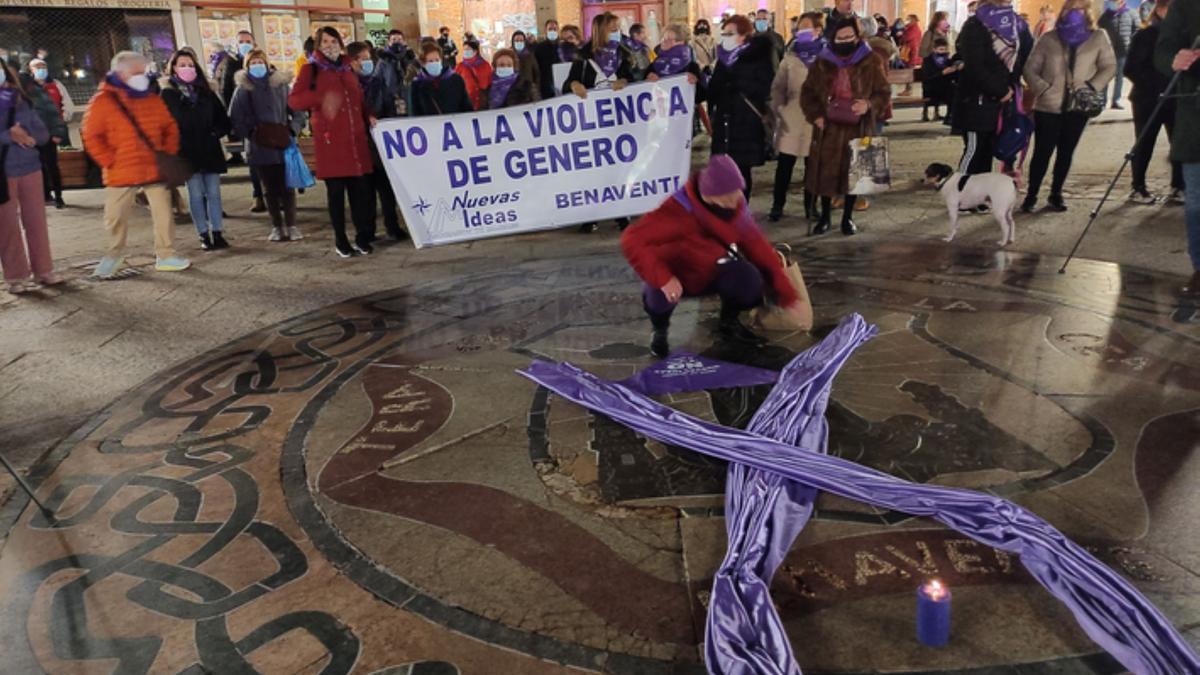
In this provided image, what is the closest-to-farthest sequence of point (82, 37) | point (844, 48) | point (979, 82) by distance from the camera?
1. point (844, 48)
2. point (979, 82)
3. point (82, 37)

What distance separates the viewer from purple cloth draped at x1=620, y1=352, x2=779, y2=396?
402cm

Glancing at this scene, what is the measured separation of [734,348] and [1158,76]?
573cm

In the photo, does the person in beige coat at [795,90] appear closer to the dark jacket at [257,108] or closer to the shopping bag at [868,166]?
the shopping bag at [868,166]

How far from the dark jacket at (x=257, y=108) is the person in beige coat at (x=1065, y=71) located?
22.2 ft

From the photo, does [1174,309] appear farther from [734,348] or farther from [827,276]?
[734,348]

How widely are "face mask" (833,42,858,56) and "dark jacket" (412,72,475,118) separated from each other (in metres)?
3.25

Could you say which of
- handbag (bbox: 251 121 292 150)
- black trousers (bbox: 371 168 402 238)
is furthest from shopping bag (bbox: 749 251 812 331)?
handbag (bbox: 251 121 292 150)

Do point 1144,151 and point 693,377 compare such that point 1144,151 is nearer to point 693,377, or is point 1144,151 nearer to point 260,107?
point 693,377

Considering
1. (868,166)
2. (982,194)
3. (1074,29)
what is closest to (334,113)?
(868,166)

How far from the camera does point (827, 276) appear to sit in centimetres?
587

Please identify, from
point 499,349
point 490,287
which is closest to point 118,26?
point 490,287

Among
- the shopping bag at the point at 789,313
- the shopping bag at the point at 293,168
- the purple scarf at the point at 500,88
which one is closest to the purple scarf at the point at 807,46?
the purple scarf at the point at 500,88

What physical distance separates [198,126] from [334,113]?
5.02ft

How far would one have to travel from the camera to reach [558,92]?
Result: 820 cm
